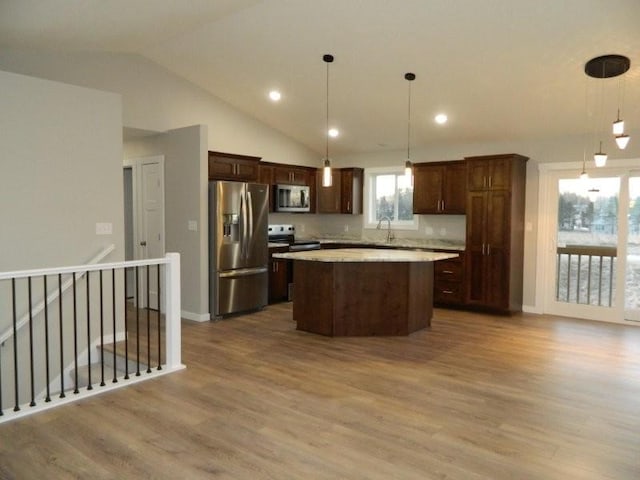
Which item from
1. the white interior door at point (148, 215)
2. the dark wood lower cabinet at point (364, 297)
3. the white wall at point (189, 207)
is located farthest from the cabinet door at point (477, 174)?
the white interior door at point (148, 215)

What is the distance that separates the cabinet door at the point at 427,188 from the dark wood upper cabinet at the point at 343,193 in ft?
3.76

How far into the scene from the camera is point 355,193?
8.12m

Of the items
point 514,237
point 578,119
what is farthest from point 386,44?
point 514,237

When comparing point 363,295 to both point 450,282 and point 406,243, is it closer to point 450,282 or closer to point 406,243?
point 450,282

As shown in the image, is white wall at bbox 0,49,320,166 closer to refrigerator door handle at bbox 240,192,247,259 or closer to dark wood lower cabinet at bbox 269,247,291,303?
refrigerator door handle at bbox 240,192,247,259

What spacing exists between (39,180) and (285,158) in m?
4.24

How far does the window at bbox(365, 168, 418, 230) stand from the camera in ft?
25.9

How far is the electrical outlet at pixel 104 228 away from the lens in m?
4.76

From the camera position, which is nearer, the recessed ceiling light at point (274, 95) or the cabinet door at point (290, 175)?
the recessed ceiling light at point (274, 95)

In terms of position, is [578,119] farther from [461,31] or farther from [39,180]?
[39,180]

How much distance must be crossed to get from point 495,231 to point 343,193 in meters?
2.76

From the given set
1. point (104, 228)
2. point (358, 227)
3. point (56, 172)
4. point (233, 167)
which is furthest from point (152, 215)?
point (358, 227)

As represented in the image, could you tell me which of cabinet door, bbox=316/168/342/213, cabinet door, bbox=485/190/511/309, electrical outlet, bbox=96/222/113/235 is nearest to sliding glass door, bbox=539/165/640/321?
cabinet door, bbox=485/190/511/309

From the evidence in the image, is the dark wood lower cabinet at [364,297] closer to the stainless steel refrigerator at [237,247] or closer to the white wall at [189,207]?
the stainless steel refrigerator at [237,247]
